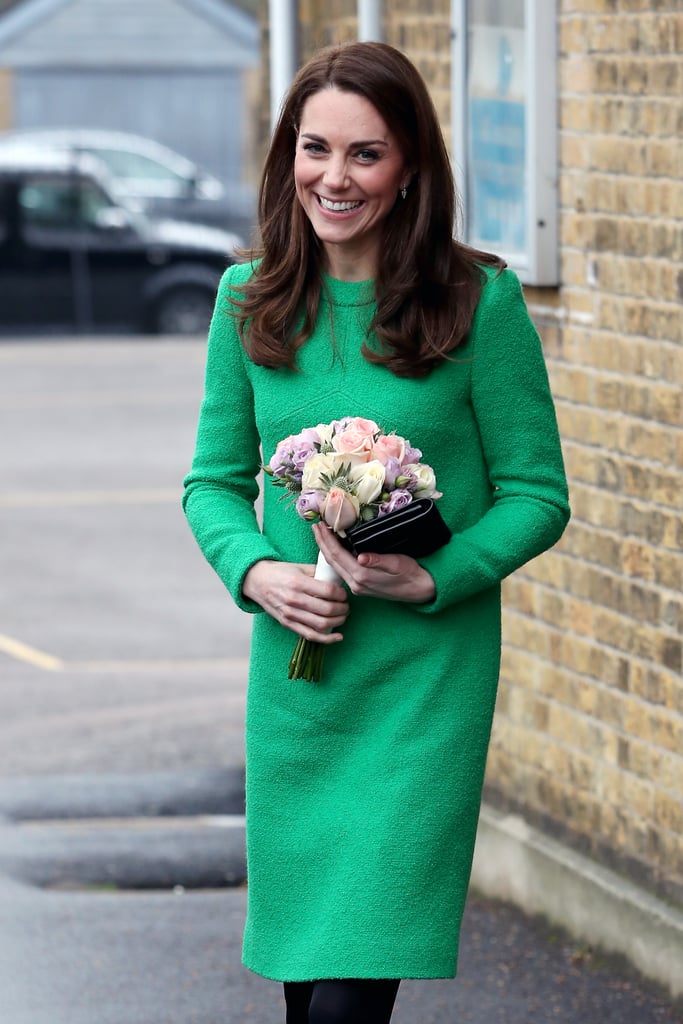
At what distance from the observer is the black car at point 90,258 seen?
21891mm

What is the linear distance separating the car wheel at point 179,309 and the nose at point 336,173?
19400mm

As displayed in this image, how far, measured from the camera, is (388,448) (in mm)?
3244

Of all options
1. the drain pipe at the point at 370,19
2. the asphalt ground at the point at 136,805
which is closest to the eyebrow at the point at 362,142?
the asphalt ground at the point at 136,805

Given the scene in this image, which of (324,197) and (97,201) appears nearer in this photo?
(324,197)

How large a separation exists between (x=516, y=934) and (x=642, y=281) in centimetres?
173

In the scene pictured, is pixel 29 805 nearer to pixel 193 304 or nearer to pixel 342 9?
pixel 342 9

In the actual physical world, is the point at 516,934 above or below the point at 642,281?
below

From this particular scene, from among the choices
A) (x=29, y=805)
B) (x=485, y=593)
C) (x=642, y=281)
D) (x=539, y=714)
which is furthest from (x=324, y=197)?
(x=29, y=805)

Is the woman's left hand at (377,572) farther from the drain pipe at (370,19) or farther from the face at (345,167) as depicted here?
the drain pipe at (370,19)

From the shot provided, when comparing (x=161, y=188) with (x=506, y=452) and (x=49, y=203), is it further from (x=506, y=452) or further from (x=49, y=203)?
(x=506, y=452)

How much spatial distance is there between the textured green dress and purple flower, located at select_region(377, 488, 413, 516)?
0.55 feet

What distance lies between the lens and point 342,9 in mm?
6473

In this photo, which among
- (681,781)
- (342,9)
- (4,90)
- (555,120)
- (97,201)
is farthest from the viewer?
(4,90)

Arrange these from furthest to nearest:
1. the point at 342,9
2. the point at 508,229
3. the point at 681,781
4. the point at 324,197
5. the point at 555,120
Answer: the point at 342,9, the point at 508,229, the point at 555,120, the point at 681,781, the point at 324,197
